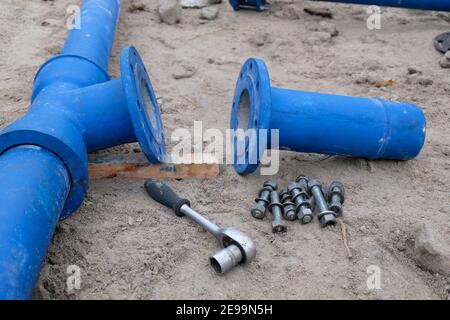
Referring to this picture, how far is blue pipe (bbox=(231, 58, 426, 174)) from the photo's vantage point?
2.86 metres

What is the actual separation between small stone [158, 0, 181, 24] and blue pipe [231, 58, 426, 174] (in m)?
2.12

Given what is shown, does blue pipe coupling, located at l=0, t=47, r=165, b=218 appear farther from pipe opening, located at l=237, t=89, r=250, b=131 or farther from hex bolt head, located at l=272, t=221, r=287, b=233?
hex bolt head, located at l=272, t=221, r=287, b=233

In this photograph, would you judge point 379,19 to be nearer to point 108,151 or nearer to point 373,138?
point 373,138

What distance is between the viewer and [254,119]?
2.88m

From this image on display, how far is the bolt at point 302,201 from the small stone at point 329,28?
2411 mm

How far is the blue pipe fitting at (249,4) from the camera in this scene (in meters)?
5.27

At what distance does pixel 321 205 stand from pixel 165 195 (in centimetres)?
77

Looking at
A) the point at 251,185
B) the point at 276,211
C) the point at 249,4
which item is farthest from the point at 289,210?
the point at 249,4

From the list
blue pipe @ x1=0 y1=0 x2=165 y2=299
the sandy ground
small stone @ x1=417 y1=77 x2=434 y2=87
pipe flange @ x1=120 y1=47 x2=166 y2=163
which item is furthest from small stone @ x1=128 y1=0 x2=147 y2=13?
small stone @ x1=417 y1=77 x2=434 y2=87

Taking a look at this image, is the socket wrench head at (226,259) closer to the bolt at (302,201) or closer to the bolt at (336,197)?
the bolt at (302,201)

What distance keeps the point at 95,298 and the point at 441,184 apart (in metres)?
1.92

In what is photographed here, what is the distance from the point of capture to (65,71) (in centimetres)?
309

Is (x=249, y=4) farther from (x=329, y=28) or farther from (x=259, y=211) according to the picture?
(x=259, y=211)

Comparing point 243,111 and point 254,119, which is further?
point 243,111
